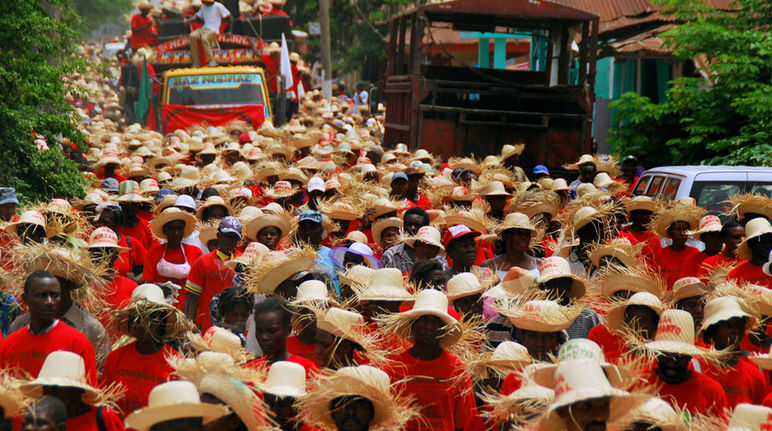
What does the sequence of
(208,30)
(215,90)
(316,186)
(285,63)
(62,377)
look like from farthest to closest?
(285,63) < (208,30) < (215,90) < (316,186) < (62,377)

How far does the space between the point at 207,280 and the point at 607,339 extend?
10.00ft

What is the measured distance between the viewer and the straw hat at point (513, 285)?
18.7 feet

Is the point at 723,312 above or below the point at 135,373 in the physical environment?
above

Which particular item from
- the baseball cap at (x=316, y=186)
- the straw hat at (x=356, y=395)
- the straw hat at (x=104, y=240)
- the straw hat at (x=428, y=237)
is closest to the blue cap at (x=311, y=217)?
the straw hat at (x=428, y=237)

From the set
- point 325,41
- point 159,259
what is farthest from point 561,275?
point 325,41

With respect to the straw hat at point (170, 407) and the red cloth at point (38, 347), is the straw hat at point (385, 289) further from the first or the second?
the straw hat at point (170, 407)

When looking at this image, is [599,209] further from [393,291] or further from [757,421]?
[757,421]

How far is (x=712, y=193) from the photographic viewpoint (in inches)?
359

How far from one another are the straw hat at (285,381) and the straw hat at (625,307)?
77.4 inches

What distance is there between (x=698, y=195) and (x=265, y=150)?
760 cm

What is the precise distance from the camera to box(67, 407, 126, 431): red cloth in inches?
163

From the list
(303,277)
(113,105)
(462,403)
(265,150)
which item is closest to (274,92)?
(265,150)

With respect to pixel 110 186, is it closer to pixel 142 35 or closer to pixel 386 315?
pixel 386 315

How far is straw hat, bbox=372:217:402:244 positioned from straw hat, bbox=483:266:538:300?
1872mm
